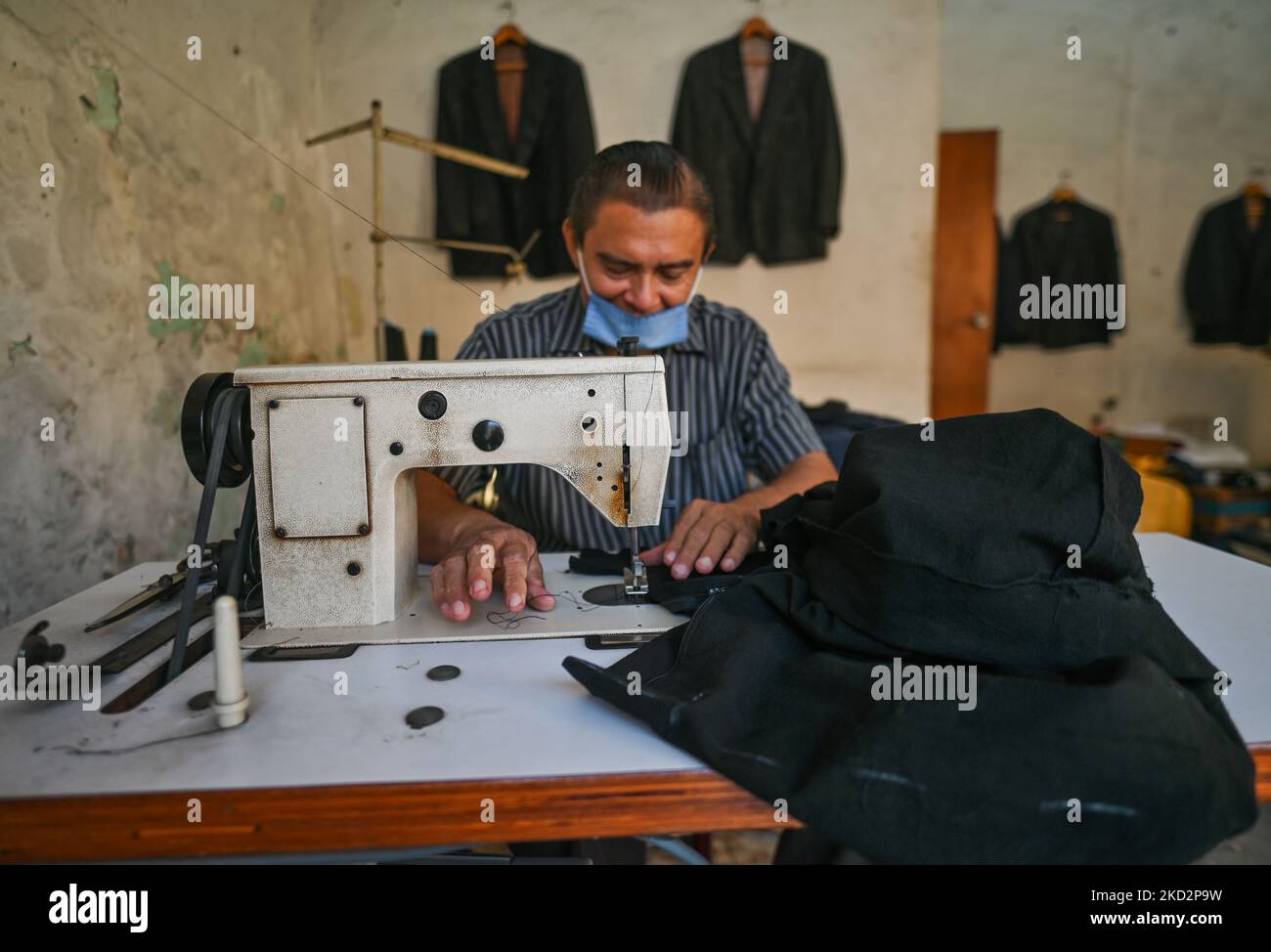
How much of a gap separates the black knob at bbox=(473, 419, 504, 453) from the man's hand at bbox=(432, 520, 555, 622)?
0.57ft

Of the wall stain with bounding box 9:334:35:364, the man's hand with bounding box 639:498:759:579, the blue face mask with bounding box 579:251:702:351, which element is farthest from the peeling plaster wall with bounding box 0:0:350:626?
the man's hand with bounding box 639:498:759:579

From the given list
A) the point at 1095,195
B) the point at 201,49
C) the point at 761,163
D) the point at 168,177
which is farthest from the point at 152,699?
the point at 1095,195

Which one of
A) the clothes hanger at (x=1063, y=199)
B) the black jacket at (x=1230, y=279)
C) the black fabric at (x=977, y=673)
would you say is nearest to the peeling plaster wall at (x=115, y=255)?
the black fabric at (x=977, y=673)

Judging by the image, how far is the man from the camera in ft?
4.33

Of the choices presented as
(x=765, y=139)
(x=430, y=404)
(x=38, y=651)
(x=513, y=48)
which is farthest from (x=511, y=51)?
(x=38, y=651)

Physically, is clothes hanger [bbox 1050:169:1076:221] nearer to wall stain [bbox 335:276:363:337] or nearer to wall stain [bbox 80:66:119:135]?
wall stain [bbox 335:276:363:337]

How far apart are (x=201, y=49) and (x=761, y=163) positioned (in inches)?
91.5

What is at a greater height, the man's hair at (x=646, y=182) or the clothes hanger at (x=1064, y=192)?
the clothes hanger at (x=1064, y=192)

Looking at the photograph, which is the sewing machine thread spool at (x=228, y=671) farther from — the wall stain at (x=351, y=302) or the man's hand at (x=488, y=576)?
the wall stain at (x=351, y=302)

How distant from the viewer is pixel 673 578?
1270mm

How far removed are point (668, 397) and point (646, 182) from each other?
1.68 feet

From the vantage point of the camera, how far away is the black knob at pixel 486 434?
114cm

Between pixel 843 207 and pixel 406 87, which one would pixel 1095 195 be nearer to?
pixel 843 207

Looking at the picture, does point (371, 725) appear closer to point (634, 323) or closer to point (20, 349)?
point (634, 323)
